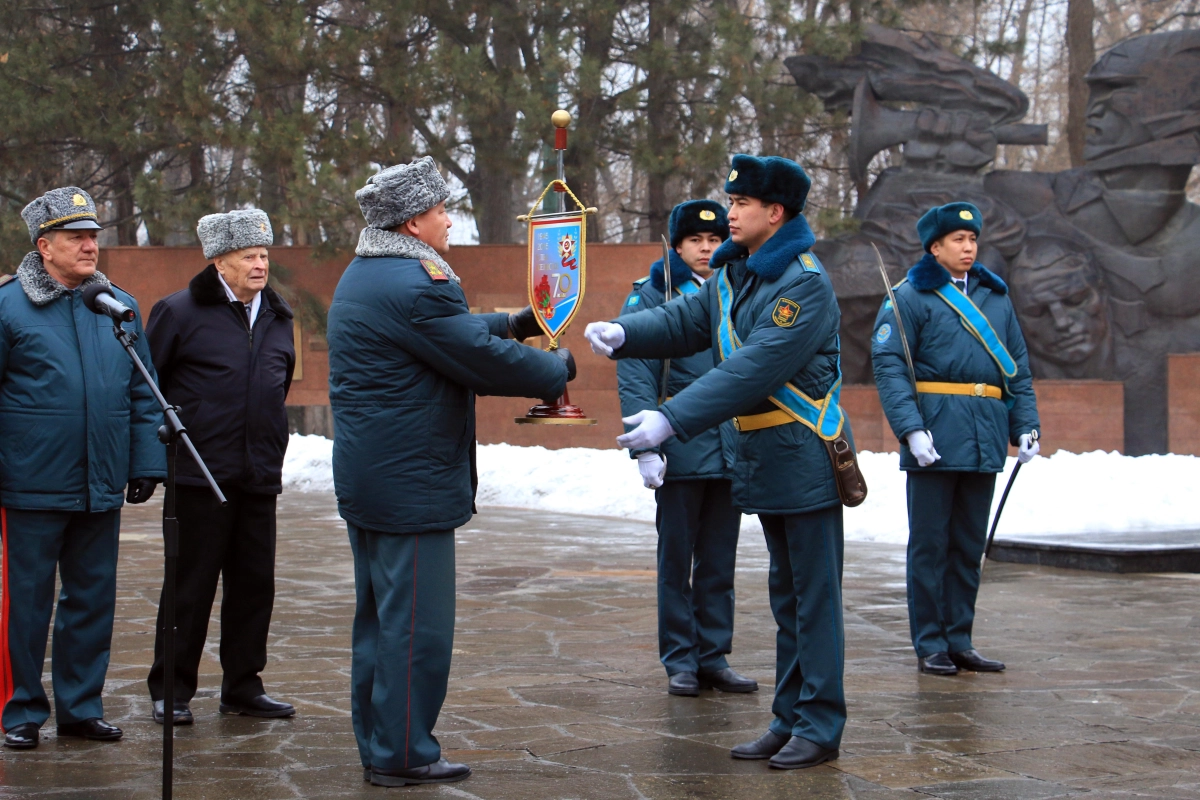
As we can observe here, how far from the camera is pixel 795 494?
4652mm

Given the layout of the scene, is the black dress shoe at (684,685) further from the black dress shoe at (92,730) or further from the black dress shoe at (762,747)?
the black dress shoe at (92,730)

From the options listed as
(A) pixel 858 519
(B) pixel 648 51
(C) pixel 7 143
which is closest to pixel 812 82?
(B) pixel 648 51

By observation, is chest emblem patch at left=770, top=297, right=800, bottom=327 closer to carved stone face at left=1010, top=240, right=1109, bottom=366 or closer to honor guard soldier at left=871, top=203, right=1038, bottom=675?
honor guard soldier at left=871, top=203, right=1038, bottom=675

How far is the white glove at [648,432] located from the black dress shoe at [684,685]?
1.70 metres

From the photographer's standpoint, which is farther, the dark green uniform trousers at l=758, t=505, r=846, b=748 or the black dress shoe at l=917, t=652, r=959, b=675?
the black dress shoe at l=917, t=652, r=959, b=675

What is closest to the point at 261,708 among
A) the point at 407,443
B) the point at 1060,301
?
the point at 407,443

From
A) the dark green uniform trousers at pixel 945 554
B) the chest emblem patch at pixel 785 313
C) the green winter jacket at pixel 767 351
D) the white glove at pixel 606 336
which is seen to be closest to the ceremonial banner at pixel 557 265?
the green winter jacket at pixel 767 351

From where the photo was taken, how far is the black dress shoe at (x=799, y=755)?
453 centimetres

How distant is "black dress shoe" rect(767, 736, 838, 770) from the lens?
178 inches

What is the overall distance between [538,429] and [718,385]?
14442mm

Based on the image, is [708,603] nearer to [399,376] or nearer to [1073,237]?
[399,376]

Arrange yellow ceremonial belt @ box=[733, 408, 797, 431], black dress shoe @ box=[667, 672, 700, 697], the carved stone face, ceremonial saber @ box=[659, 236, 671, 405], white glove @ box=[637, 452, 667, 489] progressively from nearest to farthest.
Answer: yellow ceremonial belt @ box=[733, 408, 797, 431], white glove @ box=[637, 452, 667, 489], black dress shoe @ box=[667, 672, 700, 697], ceremonial saber @ box=[659, 236, 671, 405], the carved stone face

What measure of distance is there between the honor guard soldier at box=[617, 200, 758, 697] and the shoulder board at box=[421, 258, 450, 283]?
150 centimetres

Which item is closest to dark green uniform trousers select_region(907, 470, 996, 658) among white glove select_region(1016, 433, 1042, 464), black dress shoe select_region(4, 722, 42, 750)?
white glove select_region(1016, 433, 1042, 464)
